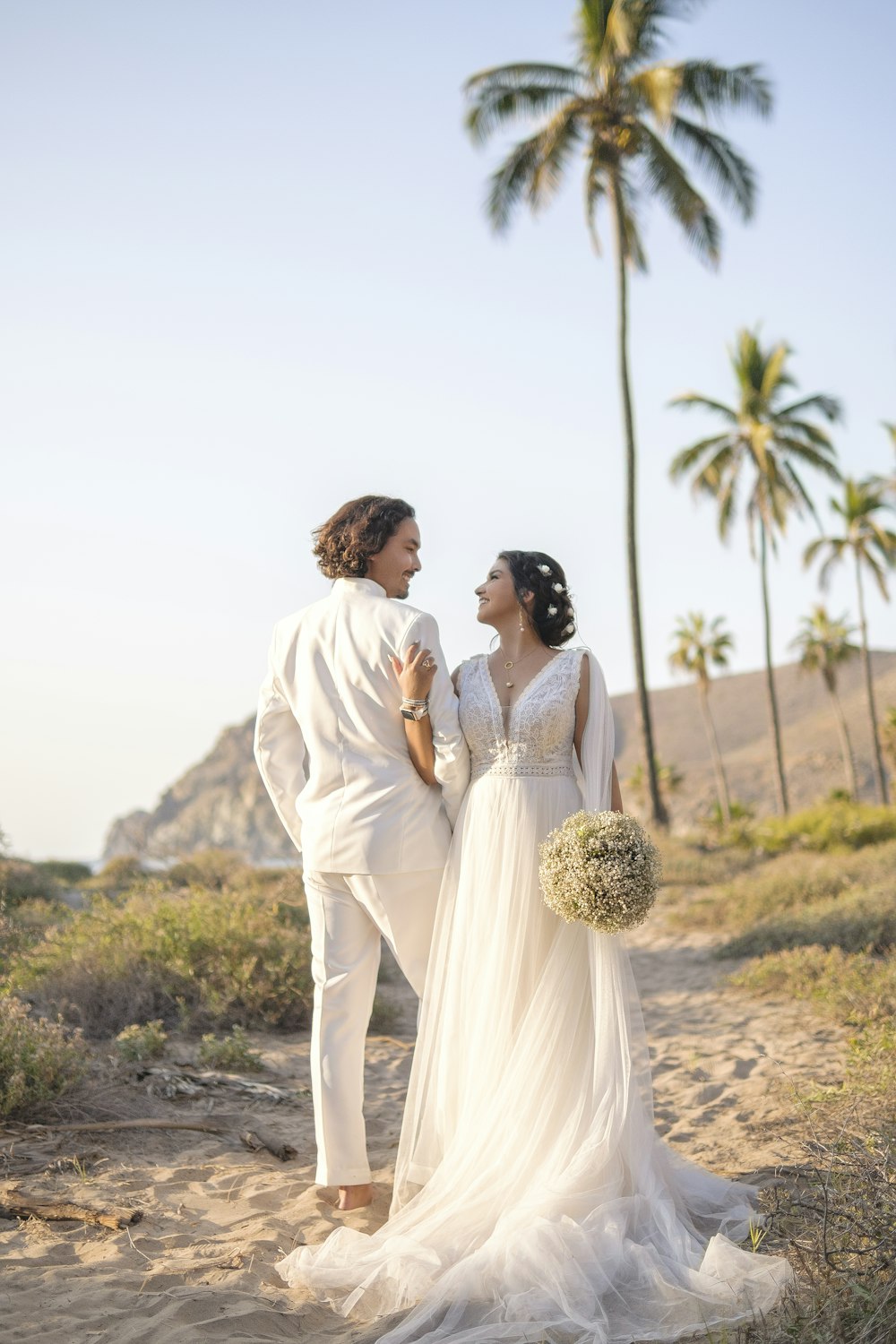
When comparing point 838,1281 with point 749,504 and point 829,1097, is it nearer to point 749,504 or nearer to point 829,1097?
point 829,1097

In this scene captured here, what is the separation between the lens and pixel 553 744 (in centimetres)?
397

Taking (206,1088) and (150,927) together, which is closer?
(206,1088)

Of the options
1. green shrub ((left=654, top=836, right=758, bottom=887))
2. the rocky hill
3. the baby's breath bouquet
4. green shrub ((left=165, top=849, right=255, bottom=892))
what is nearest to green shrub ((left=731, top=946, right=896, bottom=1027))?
the baby's breath bouquet

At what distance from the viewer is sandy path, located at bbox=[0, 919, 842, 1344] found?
2.98 metres

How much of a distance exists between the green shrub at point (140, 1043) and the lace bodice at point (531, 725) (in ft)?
9.16

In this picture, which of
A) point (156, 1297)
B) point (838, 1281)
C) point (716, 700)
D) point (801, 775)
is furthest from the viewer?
point (716, 700)

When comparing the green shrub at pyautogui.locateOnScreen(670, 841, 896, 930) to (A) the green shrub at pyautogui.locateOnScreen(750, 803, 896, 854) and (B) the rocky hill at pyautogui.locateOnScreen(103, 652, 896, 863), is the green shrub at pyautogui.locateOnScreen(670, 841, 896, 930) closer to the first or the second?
(A) the green shrub at pyautogui.locateOnScreen(750, 803, 896, 854)

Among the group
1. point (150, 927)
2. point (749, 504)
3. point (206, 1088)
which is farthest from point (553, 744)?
point (749, 504)

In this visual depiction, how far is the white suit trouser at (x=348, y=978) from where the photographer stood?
386 centimetres

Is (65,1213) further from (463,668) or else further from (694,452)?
(694,452)

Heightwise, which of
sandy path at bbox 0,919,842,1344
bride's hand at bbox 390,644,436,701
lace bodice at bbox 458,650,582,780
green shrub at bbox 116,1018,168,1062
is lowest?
sandy path at bbox 0,919,842,1344

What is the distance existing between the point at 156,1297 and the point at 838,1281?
1.87 metres

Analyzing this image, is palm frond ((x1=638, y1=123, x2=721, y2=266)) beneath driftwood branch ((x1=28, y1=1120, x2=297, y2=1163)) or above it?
above

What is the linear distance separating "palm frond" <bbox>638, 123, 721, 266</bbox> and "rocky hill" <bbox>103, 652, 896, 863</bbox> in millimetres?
11775
